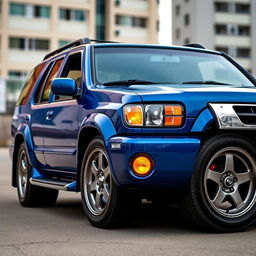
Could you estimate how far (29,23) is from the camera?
5794 cm

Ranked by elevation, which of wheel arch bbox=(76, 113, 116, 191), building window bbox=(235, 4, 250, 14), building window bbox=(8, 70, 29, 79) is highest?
building window bbox=(235, 4, 250, 14)

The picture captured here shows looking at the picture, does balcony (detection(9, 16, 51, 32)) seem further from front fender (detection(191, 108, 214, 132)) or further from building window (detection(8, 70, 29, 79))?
front fender (detection(191, 108, 214, 132))

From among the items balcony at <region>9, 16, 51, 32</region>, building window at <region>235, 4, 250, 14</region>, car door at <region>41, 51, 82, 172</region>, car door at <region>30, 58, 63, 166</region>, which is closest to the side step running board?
car door at <region>41, 51, 82, 172</region>

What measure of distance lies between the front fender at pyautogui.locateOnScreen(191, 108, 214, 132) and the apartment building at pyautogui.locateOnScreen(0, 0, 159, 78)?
49962 millimetres

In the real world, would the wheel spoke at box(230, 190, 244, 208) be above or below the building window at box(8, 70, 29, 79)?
below

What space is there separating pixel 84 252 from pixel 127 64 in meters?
2.59

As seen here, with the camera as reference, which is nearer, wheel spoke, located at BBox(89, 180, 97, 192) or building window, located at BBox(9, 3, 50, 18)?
wheel spoke, located at BBox(89, 180, 97, 192)

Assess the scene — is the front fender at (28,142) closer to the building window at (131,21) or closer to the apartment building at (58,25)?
the apartment building at (58,25)

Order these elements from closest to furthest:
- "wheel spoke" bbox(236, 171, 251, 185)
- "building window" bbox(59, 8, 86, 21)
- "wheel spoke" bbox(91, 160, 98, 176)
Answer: "wheel spoke" bbox(236, 171, 251, 185), "wheel spoke" bbox(91, 160, 98, 176), "building window" bbox(59, 8, 86, 21)

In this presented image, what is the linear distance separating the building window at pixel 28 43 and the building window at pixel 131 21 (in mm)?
7705

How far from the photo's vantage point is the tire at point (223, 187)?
5.93 metres

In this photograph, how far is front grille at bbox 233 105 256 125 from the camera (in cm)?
606

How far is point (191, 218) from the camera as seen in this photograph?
6.04 meters

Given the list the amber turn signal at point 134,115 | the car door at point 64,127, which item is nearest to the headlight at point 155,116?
the amber turn signal at point 134,115
